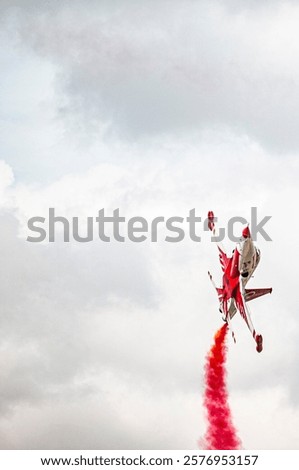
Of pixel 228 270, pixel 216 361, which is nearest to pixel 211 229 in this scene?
pixel 228 270

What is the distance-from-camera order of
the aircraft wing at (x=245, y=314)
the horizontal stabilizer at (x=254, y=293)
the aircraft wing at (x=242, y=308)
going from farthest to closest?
1. the horizontal stabilizer at (x=254, y=293)
2. the aircraft wing at (x=242, y=308)
3. the aircraft wing at (x=245, y=314)

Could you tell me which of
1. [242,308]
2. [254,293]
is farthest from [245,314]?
[254,293]

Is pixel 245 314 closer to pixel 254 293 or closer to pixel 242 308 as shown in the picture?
pixel 242 308

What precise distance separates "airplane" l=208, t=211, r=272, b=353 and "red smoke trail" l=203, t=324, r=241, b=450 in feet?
6.92

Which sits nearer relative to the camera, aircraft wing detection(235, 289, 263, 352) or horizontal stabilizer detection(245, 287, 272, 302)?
aircraft wing detection(235, 289, 263, 352)

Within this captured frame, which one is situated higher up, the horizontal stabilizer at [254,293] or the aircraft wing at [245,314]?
the horizontal stabilizer at [254,293]

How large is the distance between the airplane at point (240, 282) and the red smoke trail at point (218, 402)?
211 centimetres

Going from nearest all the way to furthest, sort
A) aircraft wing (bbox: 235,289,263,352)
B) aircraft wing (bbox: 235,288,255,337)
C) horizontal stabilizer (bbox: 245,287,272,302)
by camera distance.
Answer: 1. aircraft wing (bbox: 235,289,263,352)
2. aircraft wing (bbox: 235,288,255,337)
3. horizontal stabilizer (bbox: 245,287,272,302)

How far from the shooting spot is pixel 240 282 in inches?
2756

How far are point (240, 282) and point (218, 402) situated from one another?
10.9 meters

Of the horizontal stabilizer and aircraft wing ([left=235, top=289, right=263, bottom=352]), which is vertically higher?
the horizontal stabilizer

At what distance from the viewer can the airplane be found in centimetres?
6825

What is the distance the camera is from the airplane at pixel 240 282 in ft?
224
